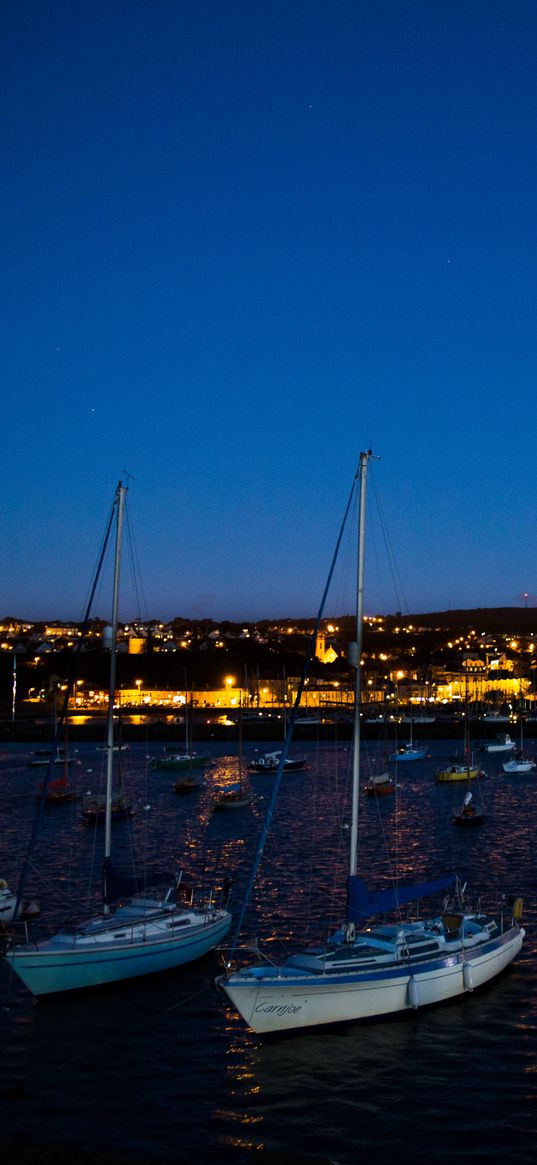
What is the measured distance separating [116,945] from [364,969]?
5.27 metres

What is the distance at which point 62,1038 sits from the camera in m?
18.1

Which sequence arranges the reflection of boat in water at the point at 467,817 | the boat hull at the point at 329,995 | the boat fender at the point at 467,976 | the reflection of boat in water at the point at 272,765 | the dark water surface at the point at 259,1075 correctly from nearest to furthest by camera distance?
the dark water surface at the point at 259,1075
the boat hull at the point at 329,995
the boat fender at the point at 467,976
the reflection of boat in water at the point at 467,817
the reflection of boat in water at the point at 272,765

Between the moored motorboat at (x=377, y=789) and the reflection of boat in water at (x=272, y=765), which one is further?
the reflection of boat in water at (x=272, y=765)

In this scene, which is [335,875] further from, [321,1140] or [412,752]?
[412,752]

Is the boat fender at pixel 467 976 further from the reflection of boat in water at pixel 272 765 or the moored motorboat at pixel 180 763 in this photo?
the moored motorboat at pixel 180 763

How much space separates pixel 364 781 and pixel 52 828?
26753 mm

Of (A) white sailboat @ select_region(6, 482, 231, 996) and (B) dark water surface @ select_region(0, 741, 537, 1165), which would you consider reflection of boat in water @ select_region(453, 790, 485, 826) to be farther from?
(A) white sailboat @ select_region(6, 482, 231, 996)

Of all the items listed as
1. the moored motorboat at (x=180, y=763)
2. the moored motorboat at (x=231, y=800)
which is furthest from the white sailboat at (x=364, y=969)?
the moored motorboat at (x=180, y=763)

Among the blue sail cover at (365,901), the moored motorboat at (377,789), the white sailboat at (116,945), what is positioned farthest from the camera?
the moored motorboat at (377,789)

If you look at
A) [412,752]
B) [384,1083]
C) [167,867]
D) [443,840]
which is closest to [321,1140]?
[384,1083]

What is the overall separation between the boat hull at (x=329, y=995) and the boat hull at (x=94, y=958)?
11.9 feet

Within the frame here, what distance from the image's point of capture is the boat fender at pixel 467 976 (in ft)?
Answer: 62.8

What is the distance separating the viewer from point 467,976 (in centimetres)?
1927

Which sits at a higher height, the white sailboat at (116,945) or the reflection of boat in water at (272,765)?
the white sailboat at (116,945)
